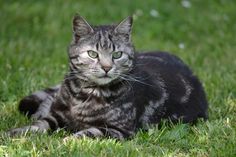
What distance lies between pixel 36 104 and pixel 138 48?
3.13m

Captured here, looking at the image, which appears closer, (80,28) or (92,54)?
(92,54)

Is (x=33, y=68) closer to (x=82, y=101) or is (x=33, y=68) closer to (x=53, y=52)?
(x=53, y=52)

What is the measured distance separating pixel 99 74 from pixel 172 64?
132cm

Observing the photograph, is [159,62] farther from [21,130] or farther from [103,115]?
[21,130]

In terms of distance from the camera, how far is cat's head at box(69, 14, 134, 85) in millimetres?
4996

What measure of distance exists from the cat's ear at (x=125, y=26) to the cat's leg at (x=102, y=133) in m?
0.86

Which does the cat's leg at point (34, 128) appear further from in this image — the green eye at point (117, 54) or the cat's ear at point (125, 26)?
the cat's ear at point (125, 26)

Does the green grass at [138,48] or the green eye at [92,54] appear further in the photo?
the green eye at [92,54]

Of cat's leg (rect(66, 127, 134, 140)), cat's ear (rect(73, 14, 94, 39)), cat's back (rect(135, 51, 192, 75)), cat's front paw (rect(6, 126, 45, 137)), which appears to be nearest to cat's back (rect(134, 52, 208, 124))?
cat's back (rect(135, 51, 192, 75))

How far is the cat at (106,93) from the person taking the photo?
5035mm

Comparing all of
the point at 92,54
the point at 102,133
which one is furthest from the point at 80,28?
the point at 102,133

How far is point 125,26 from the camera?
5273 mm

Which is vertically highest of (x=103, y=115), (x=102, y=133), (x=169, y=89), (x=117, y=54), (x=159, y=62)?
(x=117, y=54)

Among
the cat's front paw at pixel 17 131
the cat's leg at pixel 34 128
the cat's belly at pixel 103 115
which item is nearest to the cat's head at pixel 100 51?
the cat's belly at pixel 103 115
